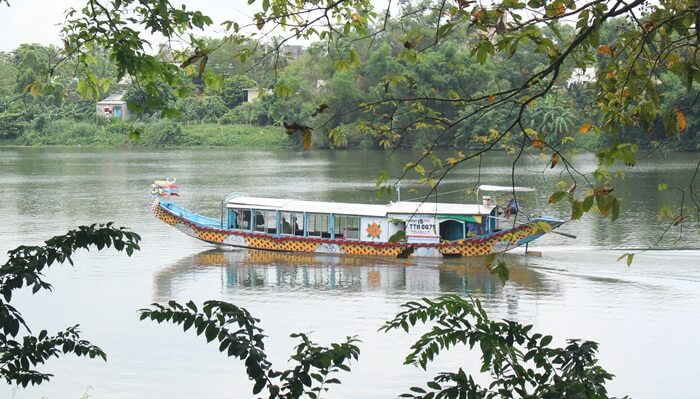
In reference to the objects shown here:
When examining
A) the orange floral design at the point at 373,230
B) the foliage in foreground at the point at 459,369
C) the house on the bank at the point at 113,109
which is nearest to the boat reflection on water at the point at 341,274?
the orange floral design at the point at 373,230

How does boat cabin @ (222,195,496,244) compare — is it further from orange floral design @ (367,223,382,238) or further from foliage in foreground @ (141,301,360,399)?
foliage in foreground @ (141,301,360,399)

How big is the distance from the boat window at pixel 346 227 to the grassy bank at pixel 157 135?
3368 centimetres

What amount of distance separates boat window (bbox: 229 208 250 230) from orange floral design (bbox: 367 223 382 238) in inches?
90.7

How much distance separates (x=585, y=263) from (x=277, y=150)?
3321cm

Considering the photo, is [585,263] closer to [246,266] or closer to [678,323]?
[678,323]

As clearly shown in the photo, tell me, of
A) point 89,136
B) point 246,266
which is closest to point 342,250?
point 246,266

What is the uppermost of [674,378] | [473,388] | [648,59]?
[648,59]

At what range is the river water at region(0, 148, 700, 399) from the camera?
9922mm

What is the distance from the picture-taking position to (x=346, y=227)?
55.9 feet

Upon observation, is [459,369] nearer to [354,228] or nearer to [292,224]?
[354,228]

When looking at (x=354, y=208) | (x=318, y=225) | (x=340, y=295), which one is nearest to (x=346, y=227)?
(x=354, y=208)

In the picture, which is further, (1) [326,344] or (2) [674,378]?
(1) [326,344]

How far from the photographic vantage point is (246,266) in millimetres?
16156

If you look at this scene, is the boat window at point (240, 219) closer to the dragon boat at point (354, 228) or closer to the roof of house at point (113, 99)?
the dragon boat at point (354, 228)
